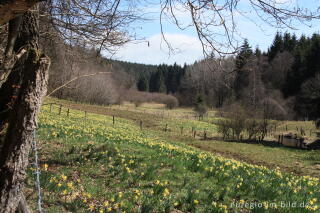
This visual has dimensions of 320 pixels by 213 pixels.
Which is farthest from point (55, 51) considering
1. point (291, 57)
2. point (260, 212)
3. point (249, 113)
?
point (291, 57)

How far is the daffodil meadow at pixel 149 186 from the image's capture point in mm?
4762

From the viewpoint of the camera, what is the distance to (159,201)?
15.8 feet

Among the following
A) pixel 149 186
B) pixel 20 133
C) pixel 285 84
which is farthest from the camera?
pixel 285 84

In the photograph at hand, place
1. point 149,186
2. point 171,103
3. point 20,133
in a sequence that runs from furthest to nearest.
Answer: point 171,103 → point 149,186 → point 20,133

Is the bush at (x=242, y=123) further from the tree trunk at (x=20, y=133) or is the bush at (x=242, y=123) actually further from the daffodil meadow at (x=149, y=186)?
the tree trunk at (x=20, y=133)

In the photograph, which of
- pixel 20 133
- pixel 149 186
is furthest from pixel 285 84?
pixel 20 133

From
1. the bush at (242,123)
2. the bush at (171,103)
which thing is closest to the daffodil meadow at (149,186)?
the bush at (242,123)

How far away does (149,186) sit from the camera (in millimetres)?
5676

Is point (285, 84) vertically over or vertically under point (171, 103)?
over

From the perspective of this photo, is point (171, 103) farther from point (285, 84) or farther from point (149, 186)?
point (149, 186)

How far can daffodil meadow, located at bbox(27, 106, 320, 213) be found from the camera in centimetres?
476

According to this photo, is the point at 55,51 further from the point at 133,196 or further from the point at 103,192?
the point at 133,196

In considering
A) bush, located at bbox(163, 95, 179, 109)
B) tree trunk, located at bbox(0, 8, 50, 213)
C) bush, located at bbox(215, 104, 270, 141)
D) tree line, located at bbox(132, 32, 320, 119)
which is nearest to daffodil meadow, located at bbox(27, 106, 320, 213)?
tree trunk, located at bbox(0, 8, 50, 213)

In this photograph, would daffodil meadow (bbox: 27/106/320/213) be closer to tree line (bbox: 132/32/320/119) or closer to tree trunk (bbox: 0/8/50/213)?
tree trunk (bbox: 0/8/50/213)
